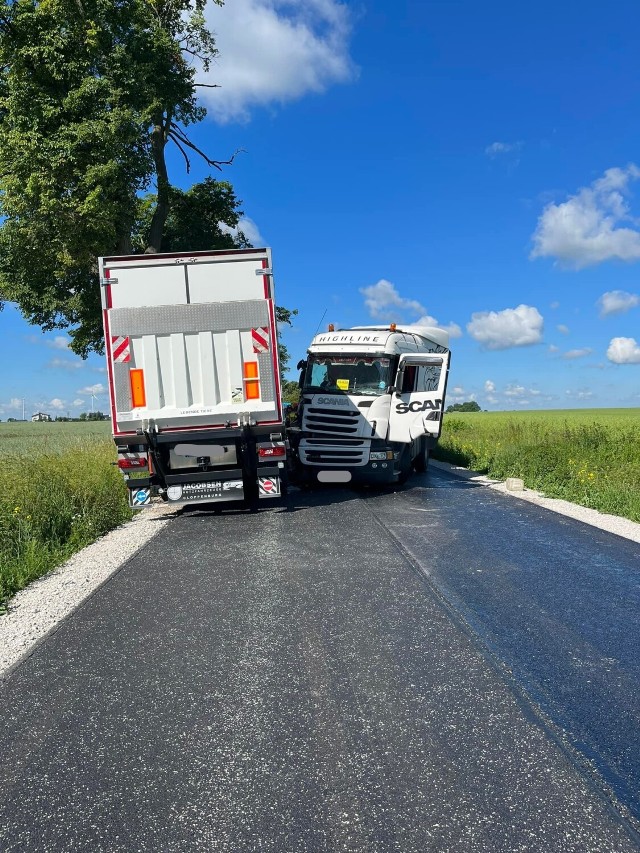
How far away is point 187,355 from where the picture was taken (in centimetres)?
1044

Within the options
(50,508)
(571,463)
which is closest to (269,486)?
(50,508)

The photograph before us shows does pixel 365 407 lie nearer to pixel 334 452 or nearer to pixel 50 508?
pixel 334 452

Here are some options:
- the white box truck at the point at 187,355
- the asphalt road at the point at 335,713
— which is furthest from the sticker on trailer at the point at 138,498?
the asphalt road at the point at 335,713

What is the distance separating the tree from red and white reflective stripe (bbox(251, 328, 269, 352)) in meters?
9.55

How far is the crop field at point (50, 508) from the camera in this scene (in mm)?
7801

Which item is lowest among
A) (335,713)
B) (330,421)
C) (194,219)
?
(335,713)

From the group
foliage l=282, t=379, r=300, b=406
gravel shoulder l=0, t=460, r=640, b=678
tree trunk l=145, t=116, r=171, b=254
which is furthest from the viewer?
tree trunk l=145, t=116, r=171, b=254

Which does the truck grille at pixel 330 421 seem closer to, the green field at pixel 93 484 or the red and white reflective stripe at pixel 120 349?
the green field at pixel 93 484

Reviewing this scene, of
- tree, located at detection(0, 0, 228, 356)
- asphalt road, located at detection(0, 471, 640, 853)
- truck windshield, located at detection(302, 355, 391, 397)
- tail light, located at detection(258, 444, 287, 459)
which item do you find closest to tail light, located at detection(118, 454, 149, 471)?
tail light, located at detection(258, 444, 287, 459)

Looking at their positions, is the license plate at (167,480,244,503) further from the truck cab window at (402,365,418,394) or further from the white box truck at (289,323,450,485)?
the truck cab window at (402,365,418,394)

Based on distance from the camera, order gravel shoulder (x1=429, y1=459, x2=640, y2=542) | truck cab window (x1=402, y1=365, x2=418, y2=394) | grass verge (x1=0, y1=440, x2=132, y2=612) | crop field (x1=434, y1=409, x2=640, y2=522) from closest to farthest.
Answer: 1. grass verge (x1=0, y1=440, x2=132, y2=612)
2. gravel shoulder (x1=429, y1=459, x2=640, y2=542)
3. crop field (x1=434, y1=409, x2=640, y2=522)
4. truck cab window (x1=402, y1=365, x2=418, y2=394)

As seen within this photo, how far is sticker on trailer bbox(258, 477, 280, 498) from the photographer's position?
11078 millimetres

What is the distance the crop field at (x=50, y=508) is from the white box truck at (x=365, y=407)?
13.0ft

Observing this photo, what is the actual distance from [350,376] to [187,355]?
A: 14.8 feet
